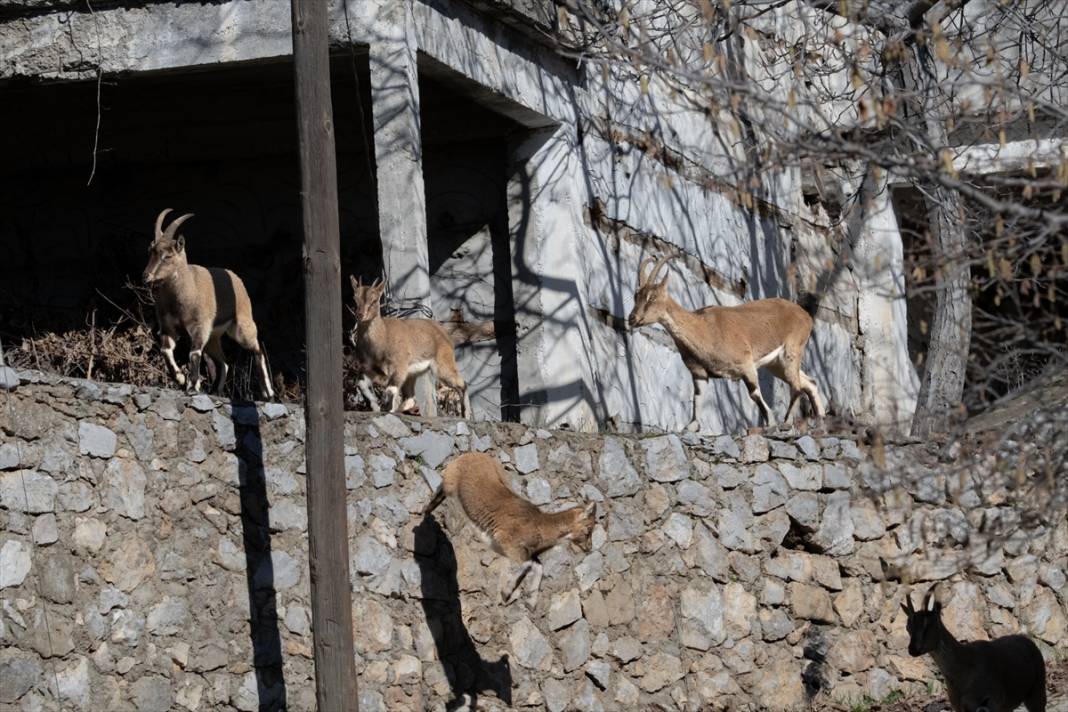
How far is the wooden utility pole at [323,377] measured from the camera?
9.47 m

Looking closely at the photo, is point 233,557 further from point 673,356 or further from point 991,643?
point 673,356

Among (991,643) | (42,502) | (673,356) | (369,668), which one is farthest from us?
(673,356)

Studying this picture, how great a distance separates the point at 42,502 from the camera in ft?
29.3

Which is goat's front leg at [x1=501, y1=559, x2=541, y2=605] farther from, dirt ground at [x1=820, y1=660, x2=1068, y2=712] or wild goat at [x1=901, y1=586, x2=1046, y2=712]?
dirt ground at [x1=820, y1=660, x2=1068, y2=712]

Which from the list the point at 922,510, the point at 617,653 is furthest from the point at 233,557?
the point at 922,510

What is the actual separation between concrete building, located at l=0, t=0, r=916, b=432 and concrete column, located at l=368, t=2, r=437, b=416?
0.05 ft

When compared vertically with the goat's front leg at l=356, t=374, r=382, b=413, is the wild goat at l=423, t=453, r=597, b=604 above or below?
below

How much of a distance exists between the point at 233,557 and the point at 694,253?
→ 7959 mm

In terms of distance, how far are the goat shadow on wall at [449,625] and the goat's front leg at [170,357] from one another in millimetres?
2039

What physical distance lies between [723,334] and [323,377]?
4.79m

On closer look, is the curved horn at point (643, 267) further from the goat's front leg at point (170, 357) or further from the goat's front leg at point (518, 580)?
the goat's front leg at point (170, 357)

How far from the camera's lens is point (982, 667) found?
11.0 metres

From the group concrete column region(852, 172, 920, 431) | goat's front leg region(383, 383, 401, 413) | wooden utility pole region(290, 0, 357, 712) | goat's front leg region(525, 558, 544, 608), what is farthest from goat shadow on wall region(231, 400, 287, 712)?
concrete column region(852, 172, 920, 431)

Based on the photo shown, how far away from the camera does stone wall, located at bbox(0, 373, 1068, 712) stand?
9.05 m
